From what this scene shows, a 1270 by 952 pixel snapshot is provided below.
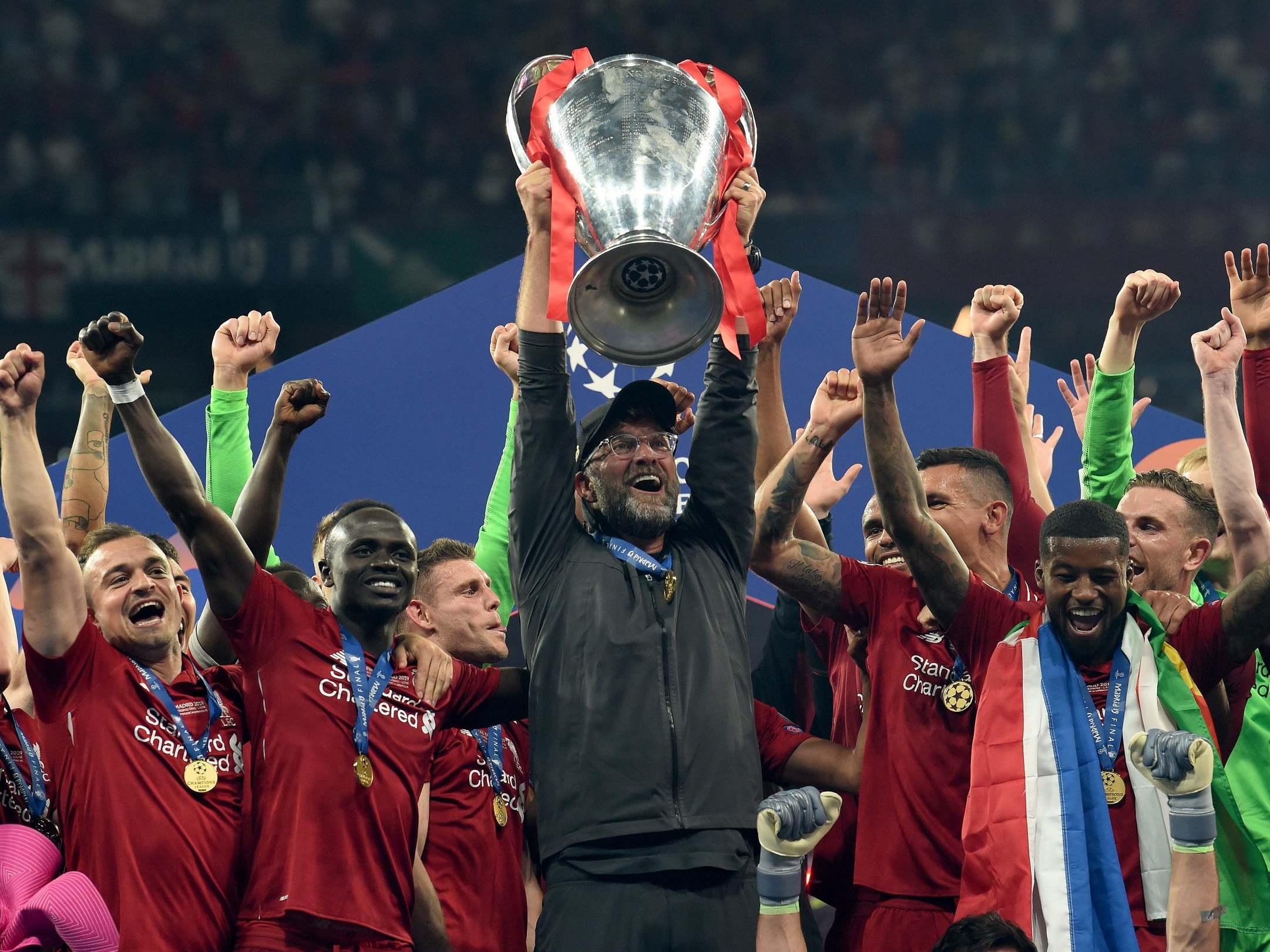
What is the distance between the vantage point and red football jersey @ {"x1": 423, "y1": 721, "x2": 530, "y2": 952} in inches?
128

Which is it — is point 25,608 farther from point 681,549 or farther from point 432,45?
point 432,45

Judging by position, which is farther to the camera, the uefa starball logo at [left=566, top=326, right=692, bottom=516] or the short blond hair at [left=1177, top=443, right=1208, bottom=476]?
the uefa starball logo at [left=566, top=326, right=692, bottom=516]

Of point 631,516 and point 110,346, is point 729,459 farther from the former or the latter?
point 110,346

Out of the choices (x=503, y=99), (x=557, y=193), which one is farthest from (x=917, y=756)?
(x=503, y=99)

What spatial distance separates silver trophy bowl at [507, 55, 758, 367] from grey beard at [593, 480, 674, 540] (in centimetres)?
27

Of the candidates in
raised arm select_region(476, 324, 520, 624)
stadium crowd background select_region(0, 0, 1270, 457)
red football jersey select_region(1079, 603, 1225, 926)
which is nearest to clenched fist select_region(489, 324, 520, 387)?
raised arm select_region(476, 324, 520, 624)

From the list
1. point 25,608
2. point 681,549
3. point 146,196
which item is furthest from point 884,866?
point 146,196

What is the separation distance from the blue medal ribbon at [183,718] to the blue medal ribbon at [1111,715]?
1.60 metres

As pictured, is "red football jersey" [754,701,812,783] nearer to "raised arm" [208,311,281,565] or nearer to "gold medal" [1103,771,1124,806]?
"gold medal" [1103,771,1124,806]

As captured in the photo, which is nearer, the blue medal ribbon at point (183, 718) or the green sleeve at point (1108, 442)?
the blue medal ribbon at point (183, 718)

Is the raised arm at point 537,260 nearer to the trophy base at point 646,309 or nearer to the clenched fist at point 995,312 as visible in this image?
the trophy base at point 646,309

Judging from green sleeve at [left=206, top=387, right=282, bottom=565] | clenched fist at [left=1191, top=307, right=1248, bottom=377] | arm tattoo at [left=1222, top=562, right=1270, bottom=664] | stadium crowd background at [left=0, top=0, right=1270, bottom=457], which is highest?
stadium crowd background at [left=0, top=0, right=1270, bottom=457]

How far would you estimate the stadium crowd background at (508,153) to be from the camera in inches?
337

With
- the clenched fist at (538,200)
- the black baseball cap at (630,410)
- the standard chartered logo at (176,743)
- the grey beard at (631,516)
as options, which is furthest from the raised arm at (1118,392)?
the standard chartered logo at (176,743)
